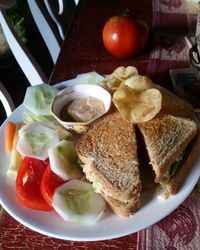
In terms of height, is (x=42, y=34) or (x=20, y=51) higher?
(x=20, y=51)

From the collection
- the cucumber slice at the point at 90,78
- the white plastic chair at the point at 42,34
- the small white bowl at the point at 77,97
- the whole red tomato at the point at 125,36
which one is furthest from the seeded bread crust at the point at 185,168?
the white plastic chair at the point at 42,34

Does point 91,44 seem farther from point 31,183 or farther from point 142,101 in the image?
point 31,183

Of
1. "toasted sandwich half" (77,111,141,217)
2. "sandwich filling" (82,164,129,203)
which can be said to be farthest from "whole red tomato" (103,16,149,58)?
"sandwich filling" (82,164,129,203)

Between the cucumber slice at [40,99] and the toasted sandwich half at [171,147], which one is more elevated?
the cucumber slice at [40,99]

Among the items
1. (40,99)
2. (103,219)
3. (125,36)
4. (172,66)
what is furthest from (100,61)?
(103,219)

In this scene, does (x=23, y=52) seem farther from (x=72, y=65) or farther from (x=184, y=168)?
(x=184, y=168)

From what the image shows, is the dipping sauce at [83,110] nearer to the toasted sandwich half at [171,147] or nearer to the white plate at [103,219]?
the toasted sandwich half at [171,147]
